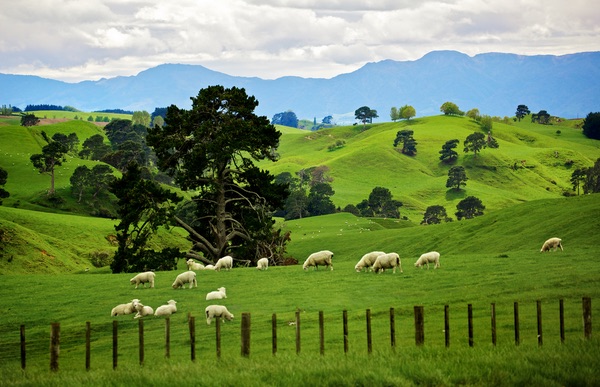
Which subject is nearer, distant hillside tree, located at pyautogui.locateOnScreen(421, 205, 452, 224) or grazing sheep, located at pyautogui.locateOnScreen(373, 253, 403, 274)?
grazing sheep, located at pyautogui.locateOnScreen(373, 253, 403, 274)

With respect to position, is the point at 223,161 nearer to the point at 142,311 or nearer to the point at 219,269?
the point at 219,269

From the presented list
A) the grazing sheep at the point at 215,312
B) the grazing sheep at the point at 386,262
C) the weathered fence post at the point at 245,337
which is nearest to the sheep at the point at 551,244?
the grazing sheep at the point at 386,262

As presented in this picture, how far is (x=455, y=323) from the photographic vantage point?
81.7ft

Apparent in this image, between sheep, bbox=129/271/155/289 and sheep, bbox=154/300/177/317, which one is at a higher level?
sheep, bbox=129/271/155/289

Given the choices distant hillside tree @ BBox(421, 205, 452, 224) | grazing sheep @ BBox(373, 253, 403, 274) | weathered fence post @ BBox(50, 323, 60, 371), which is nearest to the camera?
weathered fence post @ BBox(50, 323, 60, 371)

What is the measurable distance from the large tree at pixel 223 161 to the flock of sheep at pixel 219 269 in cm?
1216

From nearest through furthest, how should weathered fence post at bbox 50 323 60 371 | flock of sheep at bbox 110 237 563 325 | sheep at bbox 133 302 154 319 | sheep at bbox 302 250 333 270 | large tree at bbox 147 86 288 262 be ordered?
weathered fence post at bbox 50 323 60 371 → flock of sheep at bbox 110 237 563 325 → sheep at bbox 133 302 154 319 → sheep at bbox 302 250 333 270 → large tree at bbox 147 86 288 262

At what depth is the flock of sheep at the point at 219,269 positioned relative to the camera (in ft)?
100

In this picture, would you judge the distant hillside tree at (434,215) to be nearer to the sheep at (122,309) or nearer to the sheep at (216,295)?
the sheep at (216,295)

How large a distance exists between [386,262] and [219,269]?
13.0m

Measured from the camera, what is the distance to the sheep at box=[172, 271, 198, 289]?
38.7 meters

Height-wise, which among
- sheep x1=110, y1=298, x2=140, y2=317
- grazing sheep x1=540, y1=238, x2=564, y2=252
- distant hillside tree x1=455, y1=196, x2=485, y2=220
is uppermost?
distant hillside tree x1=455, y1=196, x2=485, y2=220

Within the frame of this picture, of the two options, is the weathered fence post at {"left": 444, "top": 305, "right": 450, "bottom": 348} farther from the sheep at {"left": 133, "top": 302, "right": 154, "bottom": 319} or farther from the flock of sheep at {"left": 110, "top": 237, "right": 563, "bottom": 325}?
the sheep at {"left": 133, "top": 302, "right": 154, "bottom": 319}

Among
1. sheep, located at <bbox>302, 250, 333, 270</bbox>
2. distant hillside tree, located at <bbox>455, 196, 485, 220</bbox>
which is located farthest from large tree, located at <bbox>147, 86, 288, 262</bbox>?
distant hillside tree, located at <bbox>455, 196, 485, 220</bbox>
